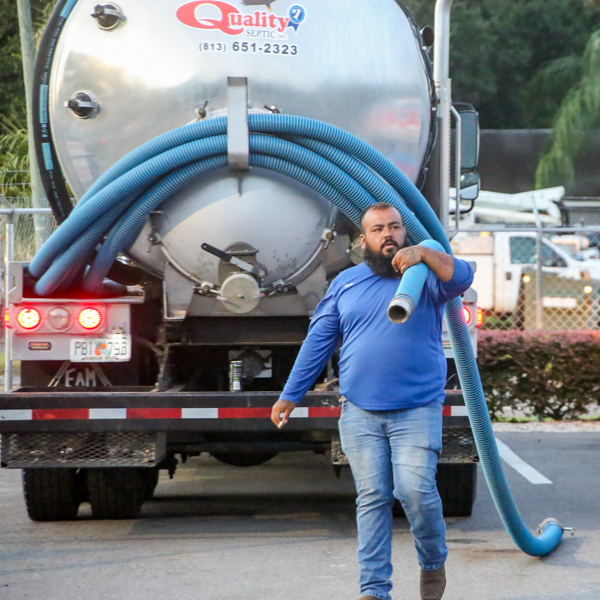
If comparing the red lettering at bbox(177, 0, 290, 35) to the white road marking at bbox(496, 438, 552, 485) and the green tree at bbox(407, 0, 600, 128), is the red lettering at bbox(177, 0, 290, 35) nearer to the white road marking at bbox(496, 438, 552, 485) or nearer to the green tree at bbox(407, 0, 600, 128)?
the white road marking at bbox(496, 438, 552, 485)

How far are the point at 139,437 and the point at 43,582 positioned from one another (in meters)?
0.98

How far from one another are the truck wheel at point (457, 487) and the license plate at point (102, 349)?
196cm

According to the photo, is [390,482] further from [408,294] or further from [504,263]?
[504,263]

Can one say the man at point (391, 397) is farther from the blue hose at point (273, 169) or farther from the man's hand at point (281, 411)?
the blue hose at point (273, 169)

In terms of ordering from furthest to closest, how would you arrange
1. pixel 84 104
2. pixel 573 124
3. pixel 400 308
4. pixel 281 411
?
1. pixel 573 124
2. pixel 84 104
3. pixel 281 411
4. pixel 400 308

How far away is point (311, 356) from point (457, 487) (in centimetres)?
217

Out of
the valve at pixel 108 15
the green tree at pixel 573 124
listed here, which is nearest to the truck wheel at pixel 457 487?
the valve at pixel 108 15

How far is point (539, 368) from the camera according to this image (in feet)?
37.0

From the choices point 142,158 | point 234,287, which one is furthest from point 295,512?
point 142,158

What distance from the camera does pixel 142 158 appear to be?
18.6ft

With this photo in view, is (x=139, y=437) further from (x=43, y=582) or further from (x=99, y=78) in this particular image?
(x=99, y=78)

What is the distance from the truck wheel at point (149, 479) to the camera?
685 cm

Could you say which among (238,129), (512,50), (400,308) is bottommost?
(400,308)

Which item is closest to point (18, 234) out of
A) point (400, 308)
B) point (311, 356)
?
point (311, 356)
